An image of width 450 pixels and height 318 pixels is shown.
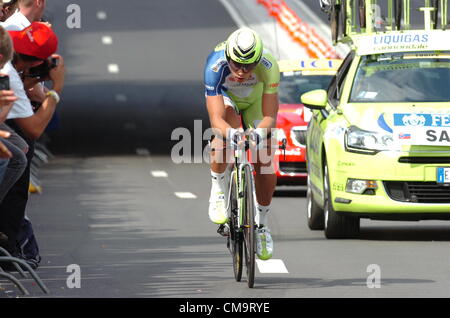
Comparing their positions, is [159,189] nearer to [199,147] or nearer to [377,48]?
[377,48]

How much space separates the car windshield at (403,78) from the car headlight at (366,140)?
22.0 inches

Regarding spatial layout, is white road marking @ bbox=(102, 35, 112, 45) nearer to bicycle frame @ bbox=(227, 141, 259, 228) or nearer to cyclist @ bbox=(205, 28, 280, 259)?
cyclist @ bbox=(205, 28, 280, 259)

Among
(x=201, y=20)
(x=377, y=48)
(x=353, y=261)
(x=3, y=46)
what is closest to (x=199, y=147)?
(x=377, y=48)

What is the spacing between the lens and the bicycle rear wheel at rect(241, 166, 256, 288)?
38.5ft

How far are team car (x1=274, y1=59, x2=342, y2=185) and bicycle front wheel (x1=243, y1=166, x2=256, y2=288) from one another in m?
8.93

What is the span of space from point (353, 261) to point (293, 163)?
26.4 ft

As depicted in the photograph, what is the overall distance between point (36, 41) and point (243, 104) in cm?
163

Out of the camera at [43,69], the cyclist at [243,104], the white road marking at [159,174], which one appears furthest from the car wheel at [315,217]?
the white road marking at [159,174]

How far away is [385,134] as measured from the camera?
1545 cm

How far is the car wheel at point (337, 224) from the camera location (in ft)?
52.1

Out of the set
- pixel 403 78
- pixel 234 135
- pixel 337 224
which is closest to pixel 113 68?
pixel 403 78

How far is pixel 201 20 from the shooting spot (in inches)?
2404

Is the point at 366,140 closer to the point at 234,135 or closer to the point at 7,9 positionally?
the point at 234,135

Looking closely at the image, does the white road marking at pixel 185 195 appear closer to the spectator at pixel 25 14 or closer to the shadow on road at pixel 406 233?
the shadow on road at pixel 406 233
